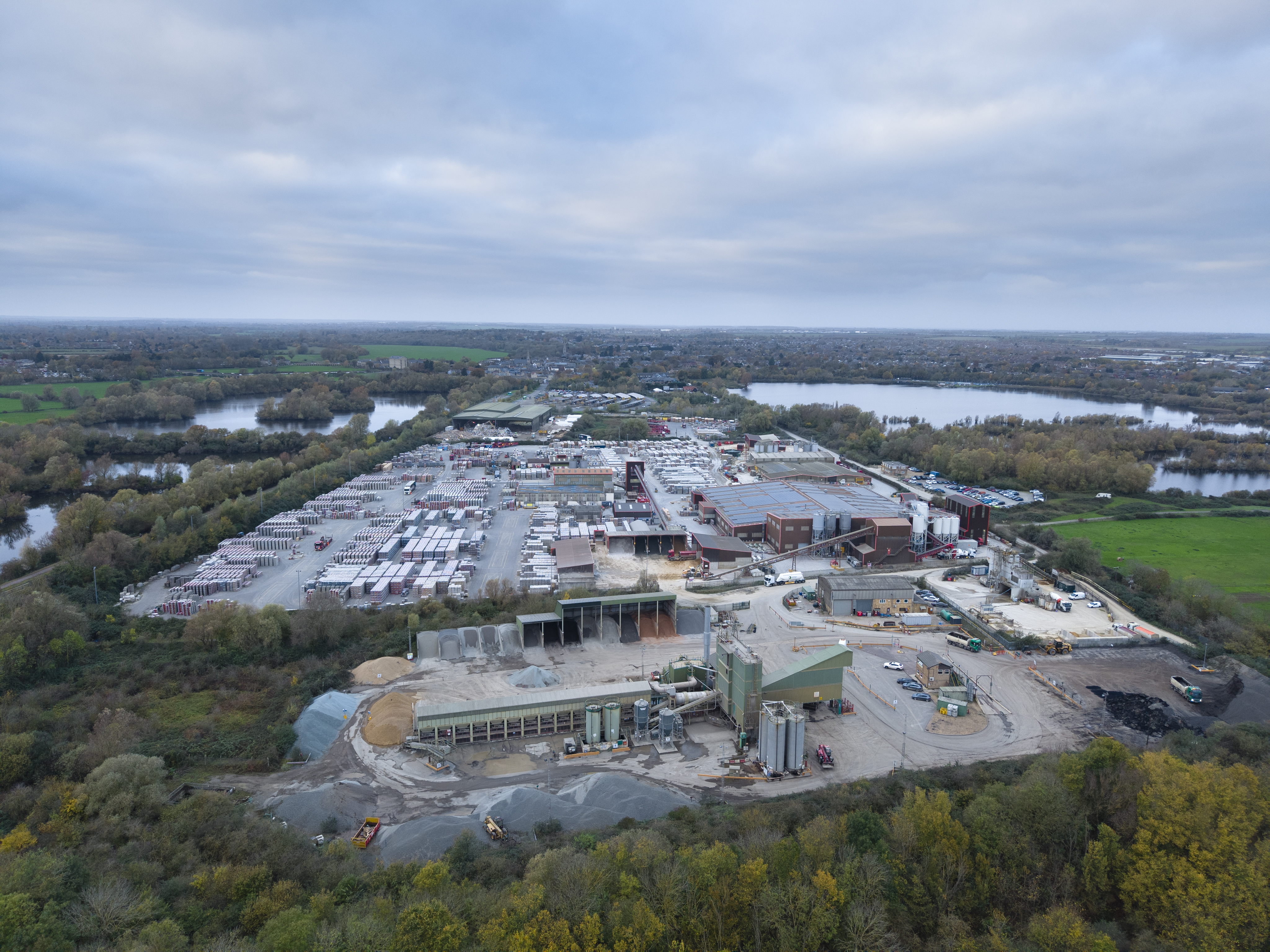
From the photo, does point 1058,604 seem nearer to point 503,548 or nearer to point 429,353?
point 503,548

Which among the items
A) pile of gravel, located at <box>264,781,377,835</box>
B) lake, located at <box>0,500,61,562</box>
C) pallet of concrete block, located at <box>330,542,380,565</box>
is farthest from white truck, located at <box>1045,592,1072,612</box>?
lake, located at <box>0,500,61,562</box>

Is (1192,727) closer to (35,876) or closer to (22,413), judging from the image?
(35,876)

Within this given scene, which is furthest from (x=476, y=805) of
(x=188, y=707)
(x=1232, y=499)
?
(x=1232, y=499)

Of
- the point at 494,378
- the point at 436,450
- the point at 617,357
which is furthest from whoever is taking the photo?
the point at 617,357

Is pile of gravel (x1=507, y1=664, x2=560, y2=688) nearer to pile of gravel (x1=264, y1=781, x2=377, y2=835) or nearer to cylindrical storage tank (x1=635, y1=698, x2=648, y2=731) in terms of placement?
cylindrical storage tank (x1=635, y1=698, x2=648, y2=731)

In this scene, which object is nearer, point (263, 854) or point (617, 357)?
point (263, 854)

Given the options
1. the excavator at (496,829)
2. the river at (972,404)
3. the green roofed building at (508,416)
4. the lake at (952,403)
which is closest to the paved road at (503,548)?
the excavator at (496,829)

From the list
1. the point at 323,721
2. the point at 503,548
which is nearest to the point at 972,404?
the point at 503,548
